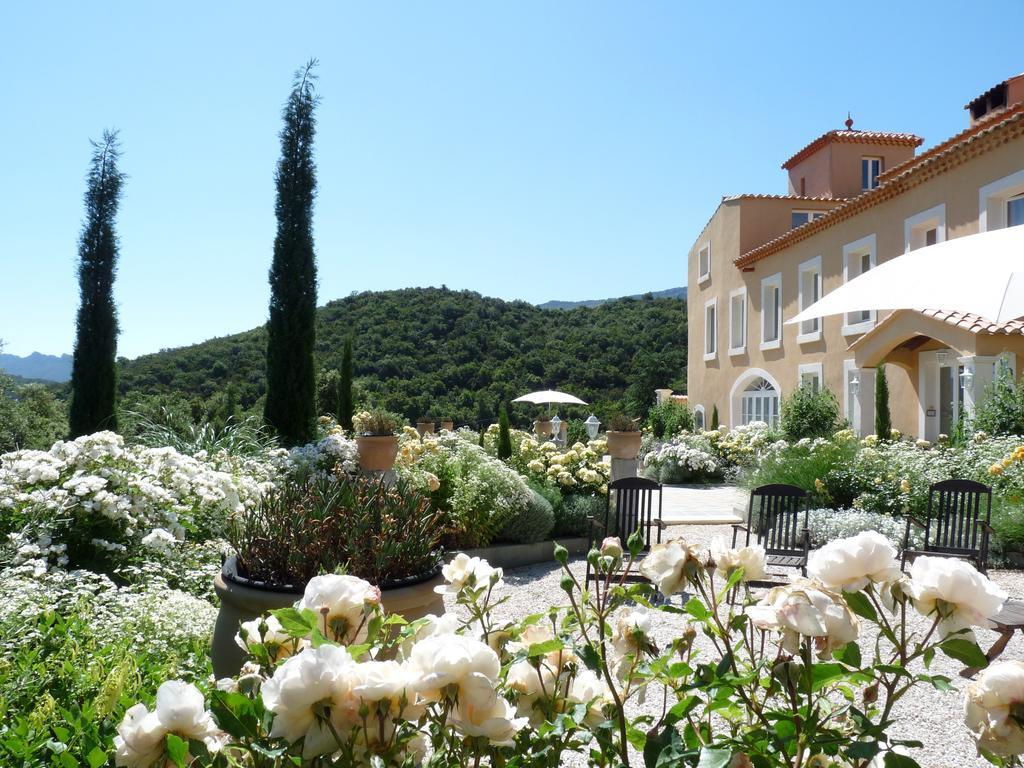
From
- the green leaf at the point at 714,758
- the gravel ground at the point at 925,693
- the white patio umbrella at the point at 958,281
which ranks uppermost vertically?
the white patio umbrella at the point at 958,281

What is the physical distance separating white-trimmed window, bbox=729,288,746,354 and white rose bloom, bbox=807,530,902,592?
18157mm

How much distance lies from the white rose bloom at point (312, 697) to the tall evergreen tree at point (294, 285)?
10.7 meters

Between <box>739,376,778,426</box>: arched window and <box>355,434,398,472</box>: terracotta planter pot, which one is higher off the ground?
<box>739,376,778,426</box>: arched window

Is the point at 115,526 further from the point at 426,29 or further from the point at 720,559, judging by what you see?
the point at 426,29

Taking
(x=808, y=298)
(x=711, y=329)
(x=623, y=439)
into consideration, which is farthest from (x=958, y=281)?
(x=711, y=329)

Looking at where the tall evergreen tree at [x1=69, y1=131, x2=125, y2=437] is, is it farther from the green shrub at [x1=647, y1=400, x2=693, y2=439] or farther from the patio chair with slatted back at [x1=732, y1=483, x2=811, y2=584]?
the green shrub at [x1=647, y1=400, x2=693, y2=439]

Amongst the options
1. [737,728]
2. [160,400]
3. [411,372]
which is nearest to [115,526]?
[737,728]

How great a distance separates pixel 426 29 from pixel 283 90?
241 inches

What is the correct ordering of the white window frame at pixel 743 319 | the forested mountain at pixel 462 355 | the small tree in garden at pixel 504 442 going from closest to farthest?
the small tree in garden at pixel 504 442 → the white window frame at pixel 743 319 → the forested mountain at pixel 462 355

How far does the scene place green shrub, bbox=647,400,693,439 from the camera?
18.4 metres

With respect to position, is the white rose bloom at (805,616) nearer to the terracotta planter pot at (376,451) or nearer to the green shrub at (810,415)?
the terracotta planter pot at (376,451)

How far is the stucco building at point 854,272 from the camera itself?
1039cm

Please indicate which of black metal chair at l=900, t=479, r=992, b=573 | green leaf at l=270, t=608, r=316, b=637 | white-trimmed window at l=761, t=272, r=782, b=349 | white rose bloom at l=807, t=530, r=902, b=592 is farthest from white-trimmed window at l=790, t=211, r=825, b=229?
green leaf at l=270, t=608, r=316, b=637

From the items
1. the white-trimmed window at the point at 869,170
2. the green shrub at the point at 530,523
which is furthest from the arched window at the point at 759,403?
the green shrub at the point at 530,523
